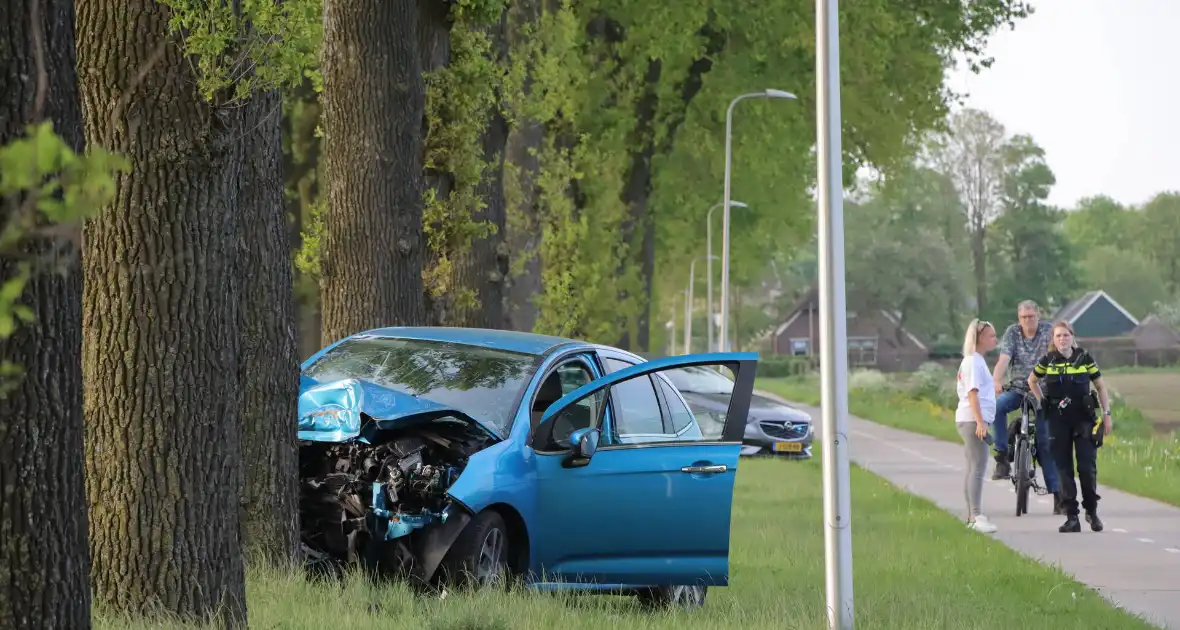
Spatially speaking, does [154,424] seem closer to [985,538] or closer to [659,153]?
[985,538]

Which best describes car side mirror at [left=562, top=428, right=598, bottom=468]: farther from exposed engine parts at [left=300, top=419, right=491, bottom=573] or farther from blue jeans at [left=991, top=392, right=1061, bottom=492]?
blue jeans at [left=991, top=392, right=1061, bottom=492]

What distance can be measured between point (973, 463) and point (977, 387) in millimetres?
740

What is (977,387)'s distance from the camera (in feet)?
52.1

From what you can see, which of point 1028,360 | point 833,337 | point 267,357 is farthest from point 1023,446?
point 267,357

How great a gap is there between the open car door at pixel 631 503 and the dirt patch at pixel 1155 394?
2720 centimetres

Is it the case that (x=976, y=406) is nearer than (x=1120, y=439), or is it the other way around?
(x=976, y=406)

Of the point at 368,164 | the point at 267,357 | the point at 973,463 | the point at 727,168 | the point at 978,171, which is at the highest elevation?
the point at 978,171

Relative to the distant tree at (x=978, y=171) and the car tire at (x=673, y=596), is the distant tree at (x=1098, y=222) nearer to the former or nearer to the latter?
the distant tree at (x=978, y=171)

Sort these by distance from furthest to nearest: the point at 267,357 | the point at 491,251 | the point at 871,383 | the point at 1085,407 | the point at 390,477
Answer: the point at 871,383 → the point at 491,251 → the point at 1085,407 → the point at 267,357 → the point at 390,477

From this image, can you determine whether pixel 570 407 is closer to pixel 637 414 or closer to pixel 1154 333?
pixel 637 414

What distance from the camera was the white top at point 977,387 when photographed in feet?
52.2

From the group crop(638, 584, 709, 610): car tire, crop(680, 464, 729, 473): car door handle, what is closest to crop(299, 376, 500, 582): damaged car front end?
crop(680, 464, 729, 473): car door handle

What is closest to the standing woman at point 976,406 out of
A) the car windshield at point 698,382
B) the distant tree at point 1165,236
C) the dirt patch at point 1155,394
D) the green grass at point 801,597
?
the green grass at point 801,597

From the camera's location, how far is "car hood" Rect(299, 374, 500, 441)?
30.4 ft
